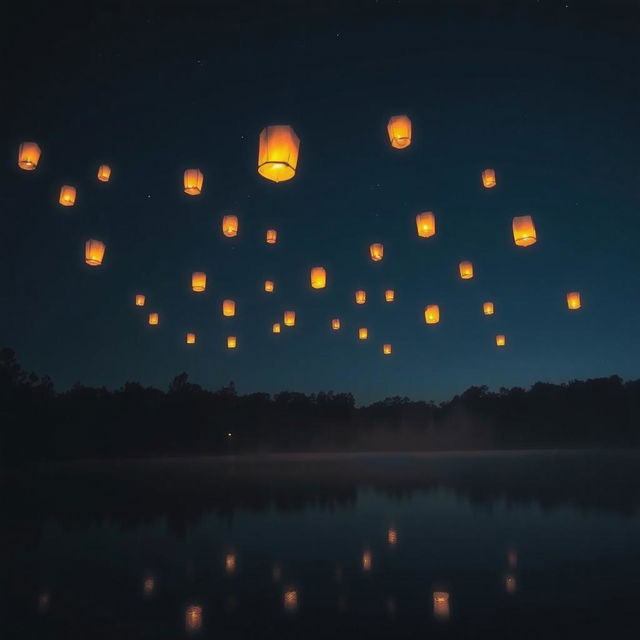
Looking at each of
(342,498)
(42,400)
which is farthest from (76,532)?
(42,400)

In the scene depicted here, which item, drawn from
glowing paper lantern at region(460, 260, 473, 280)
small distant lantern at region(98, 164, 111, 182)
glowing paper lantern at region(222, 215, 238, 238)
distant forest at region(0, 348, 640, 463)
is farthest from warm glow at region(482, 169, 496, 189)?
distant forest at region(0, 348, 640, 463)

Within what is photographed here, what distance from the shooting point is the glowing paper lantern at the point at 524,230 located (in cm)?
716

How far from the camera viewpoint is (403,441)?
3856 centimetres

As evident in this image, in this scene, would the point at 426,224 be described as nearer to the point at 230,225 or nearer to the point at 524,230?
the point at 524,230

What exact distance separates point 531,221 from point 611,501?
4.61 metres

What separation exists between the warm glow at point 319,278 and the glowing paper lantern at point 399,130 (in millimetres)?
3233

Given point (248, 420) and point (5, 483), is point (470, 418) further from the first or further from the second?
point (5, 483)

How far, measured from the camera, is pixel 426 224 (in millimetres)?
8008

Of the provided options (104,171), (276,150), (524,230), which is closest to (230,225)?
(104,171)

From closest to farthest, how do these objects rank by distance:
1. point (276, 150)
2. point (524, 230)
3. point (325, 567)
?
point (325, 567), point (276, 150), point (524, 230)

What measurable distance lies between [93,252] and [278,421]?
98.4ft

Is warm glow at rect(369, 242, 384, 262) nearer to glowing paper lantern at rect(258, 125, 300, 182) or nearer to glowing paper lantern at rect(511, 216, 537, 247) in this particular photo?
glowing paper lantern at rect(511, 216, 537, 247)

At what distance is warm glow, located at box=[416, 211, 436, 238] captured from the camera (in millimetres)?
7969

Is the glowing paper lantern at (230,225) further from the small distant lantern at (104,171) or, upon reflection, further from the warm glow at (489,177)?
the warm glow at (489,177)
